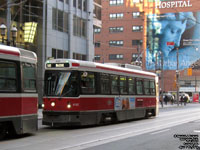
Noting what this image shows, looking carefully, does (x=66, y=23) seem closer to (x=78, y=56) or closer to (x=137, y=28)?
(x=78, y=56)

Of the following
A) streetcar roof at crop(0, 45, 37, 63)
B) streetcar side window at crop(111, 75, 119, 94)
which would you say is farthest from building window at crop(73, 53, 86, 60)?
streetcar roof at crop(0, 45, 37, 63)

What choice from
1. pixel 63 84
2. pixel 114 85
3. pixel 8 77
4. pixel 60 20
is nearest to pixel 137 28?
pixel 60 20

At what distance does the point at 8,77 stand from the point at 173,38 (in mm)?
74087

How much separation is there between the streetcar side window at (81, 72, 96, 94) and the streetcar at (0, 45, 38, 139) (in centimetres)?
328

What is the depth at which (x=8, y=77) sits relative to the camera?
13125mm

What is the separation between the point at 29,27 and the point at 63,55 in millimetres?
5673

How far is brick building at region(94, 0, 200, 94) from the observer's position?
8475 cm

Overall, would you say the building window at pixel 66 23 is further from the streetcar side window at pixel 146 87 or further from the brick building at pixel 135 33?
the brick building at pixel 135 33

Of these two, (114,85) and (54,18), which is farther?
(54,18)

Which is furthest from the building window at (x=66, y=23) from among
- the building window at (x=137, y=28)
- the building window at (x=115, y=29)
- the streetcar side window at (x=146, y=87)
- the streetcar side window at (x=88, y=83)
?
the building window at (x=115, y=29)

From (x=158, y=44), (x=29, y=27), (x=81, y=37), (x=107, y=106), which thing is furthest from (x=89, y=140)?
(x=158, y=44)

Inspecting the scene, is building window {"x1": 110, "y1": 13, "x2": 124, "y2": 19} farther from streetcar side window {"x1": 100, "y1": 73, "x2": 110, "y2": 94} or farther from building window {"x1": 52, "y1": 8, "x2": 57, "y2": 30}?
streetcar side window {"x1": 100, "y1": 73, "x2": 110, "y2": 94}

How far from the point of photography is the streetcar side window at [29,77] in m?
→ 14.1

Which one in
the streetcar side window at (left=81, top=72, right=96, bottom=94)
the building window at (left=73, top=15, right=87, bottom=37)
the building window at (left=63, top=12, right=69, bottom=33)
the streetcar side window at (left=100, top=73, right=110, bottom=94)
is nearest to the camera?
the streetcar side window at (left=81, top=72, right=96, bottom=94)
